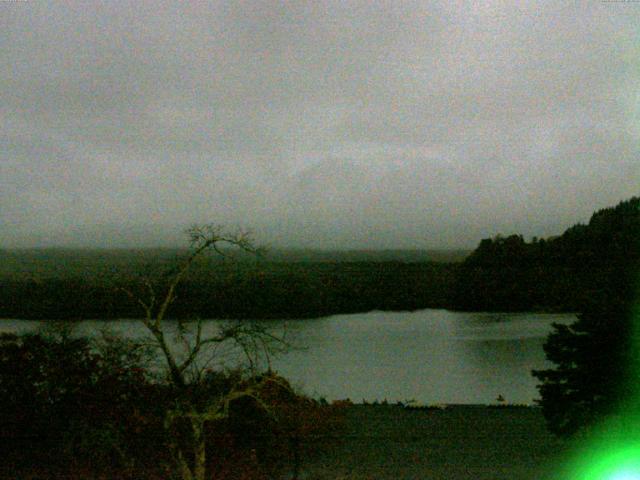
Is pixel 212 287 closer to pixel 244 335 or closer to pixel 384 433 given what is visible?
pixel 384 433

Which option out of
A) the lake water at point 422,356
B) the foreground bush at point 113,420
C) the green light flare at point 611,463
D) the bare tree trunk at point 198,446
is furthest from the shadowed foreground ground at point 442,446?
the lake water at point 422,356

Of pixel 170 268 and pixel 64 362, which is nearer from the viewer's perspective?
pixel 170 268

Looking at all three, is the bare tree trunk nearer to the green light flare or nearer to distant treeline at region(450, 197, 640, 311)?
the green light flare

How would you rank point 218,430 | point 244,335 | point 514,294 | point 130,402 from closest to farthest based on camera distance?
point 244,335 → point 130,402 → point 218,430 → point 514,294

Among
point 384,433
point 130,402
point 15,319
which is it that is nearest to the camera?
Answer: point 130,402

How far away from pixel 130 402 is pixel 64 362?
80.1 inches

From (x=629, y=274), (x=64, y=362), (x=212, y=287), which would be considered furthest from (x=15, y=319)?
(x=629, y=274)

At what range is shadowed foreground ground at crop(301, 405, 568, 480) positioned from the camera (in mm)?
11422

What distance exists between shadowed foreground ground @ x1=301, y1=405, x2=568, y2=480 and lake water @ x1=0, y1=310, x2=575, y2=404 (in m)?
4.08

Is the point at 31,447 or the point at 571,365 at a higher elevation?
the point at 571,365

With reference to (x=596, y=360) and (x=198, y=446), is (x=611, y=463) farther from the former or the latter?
(x=198, y=446)

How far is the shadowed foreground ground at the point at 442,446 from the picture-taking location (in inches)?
450

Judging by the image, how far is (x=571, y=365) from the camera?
900cm

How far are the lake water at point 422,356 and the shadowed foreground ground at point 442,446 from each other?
13.4 feet
